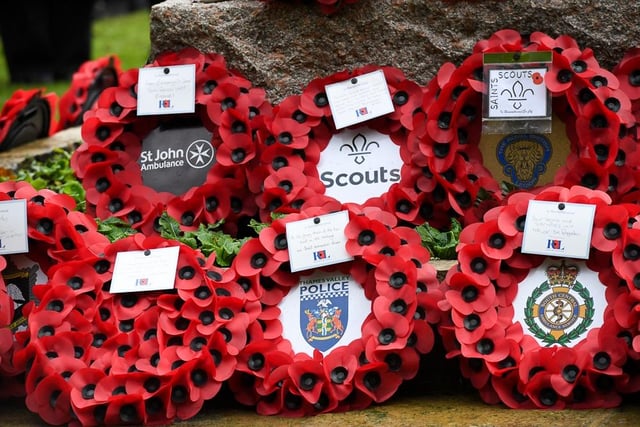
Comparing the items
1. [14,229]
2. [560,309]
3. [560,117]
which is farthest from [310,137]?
[560,309]

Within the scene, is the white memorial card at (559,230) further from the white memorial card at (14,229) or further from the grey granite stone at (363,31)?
the white memorial card at (14,229)

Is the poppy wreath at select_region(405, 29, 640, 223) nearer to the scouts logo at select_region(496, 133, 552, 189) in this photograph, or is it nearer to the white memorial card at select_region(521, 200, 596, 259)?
the scouts logo at select_region(496, 133, 552, 189)

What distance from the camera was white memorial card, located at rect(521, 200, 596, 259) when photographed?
10.3 ft

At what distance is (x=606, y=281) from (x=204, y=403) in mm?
1087

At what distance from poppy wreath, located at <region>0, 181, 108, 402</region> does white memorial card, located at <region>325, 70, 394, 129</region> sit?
855 mm

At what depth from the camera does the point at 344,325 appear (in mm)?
3277

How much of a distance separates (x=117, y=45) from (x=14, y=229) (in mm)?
9937

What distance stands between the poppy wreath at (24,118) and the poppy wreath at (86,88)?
29 centimetres

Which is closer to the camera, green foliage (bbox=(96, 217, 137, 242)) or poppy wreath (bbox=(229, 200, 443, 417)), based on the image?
poppy wreath (bbox=(229, 200, 443, 417))

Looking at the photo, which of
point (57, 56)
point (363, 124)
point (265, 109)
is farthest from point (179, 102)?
point (57, 56)

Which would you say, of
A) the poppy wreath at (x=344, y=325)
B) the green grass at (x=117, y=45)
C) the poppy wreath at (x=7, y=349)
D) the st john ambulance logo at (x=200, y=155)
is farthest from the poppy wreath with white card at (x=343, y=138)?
the green grass at (x=117, y=45)

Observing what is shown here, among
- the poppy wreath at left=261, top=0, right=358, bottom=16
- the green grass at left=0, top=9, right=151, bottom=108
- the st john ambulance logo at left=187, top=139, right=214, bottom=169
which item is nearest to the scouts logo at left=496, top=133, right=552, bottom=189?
the poppy wreath at left=261, top=0, right=358, bottom=16

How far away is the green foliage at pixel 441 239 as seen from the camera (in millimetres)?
3521

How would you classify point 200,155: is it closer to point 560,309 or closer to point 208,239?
point 208,239
